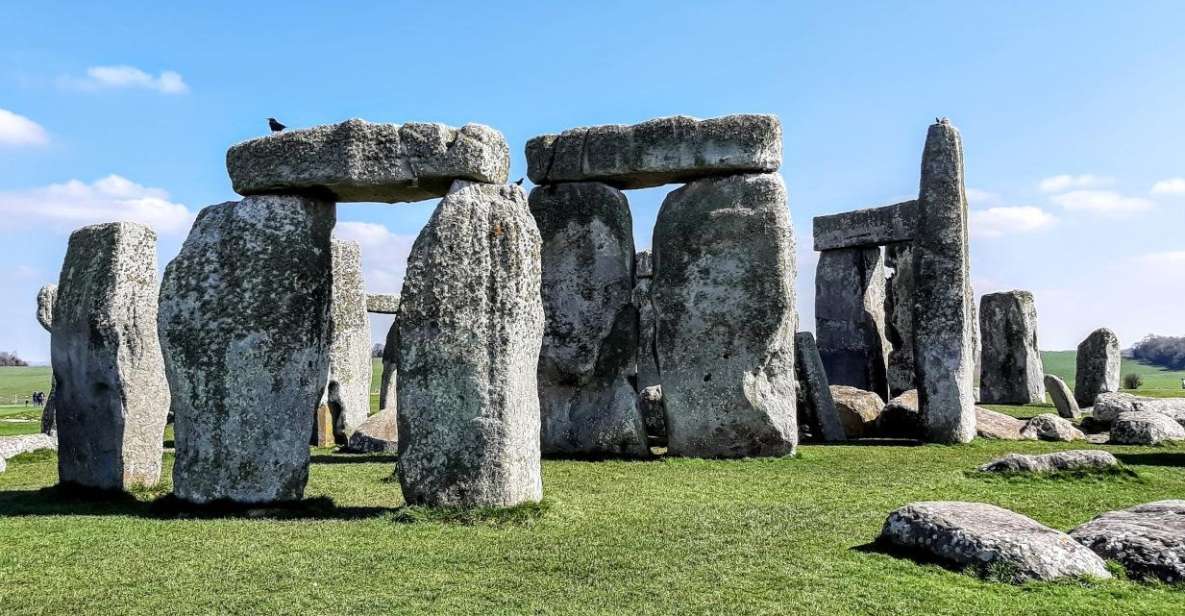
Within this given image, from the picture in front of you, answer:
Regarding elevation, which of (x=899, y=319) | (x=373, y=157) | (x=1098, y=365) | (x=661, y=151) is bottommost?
(x=1098, y=365)

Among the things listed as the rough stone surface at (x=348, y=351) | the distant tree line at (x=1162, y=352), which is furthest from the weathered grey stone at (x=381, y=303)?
the distant tree line at (x=1162, y=352)

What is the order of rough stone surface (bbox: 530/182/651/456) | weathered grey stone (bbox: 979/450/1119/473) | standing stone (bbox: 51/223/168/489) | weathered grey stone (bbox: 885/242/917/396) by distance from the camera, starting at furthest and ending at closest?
weathered grey stone (bbox: 885/242/917/396) < rough stone surface (bbox: 530/182/651/456) < weathered grey stone (bbox: 979/450/1119/473) < standing stone (bbox: 51/223/168/489)

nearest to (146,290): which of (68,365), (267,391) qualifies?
(68,365)

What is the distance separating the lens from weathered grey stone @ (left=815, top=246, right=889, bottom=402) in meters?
A: 19.9

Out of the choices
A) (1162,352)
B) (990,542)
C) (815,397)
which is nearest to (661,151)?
(815,397)

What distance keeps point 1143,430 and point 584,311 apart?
303 inches

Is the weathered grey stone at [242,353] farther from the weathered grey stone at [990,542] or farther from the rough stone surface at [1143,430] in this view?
the rough stone surface at [1143,430]

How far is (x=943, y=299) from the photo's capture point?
13.8m

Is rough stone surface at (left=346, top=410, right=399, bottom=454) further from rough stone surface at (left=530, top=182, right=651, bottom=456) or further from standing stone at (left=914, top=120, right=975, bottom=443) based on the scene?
standing stone at (left=914, top=120, right=975, bottom=443)

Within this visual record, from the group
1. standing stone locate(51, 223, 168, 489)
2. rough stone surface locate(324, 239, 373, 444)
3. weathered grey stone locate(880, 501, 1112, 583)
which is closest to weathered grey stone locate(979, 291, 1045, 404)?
rough stone surface locate(324, 239, 373, 444)

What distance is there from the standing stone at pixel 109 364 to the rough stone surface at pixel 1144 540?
783cm

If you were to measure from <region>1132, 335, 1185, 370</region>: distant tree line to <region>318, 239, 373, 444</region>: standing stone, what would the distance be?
6143cm

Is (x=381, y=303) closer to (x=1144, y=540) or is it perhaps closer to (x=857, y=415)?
(x=857, y=415)

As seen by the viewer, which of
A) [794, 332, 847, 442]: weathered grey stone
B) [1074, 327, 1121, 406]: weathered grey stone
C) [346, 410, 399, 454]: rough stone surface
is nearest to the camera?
[346, 410, 399, 454]: rough stone surface
